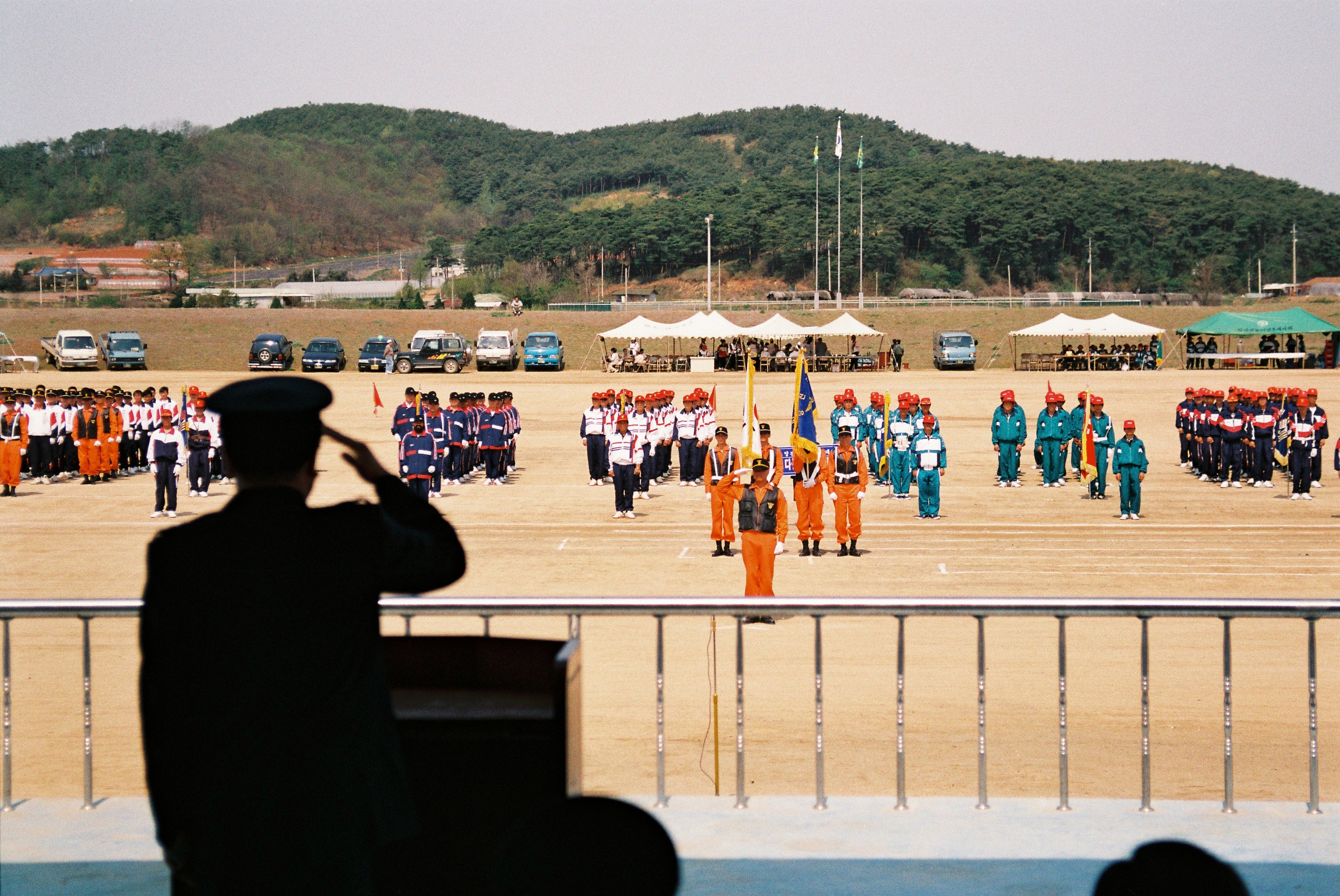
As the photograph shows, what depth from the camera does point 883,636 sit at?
40.7 feet

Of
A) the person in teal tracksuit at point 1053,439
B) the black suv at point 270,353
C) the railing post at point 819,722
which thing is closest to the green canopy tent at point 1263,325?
the person in teal tracksuit at point 1053,439

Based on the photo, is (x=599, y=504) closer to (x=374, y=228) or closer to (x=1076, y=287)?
(x=1076, y=287)

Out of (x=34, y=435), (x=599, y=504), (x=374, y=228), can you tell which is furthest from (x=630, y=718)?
(x=374, y=228)

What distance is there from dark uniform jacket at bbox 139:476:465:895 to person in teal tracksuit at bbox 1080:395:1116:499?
2110cm

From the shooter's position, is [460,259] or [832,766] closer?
[832,766]

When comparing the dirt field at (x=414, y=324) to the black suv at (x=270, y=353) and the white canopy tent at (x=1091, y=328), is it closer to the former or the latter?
the black suv at (x=270, y=353)

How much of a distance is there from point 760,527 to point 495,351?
43.3 meters

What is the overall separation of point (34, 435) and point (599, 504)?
456 inches

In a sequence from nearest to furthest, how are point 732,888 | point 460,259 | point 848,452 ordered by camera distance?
point 732,888 < point 848,452 < point 460,259

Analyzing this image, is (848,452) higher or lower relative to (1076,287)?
lower

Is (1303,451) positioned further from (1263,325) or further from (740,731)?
(1263,325)

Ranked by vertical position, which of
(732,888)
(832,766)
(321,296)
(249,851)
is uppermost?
(321,296)

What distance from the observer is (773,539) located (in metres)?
13.4

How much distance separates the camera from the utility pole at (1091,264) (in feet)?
431
